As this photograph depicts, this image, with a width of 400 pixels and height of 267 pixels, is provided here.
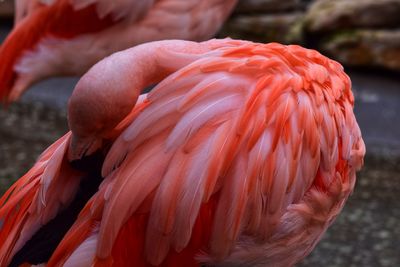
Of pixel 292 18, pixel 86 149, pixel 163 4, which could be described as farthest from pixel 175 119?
pixel 292 18

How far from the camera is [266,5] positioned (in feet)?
18.0

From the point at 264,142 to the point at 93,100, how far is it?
337mm

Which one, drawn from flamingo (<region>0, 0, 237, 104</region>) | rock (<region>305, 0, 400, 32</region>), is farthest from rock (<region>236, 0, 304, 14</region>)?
flamingo (<region>0, 0, 237, 104</region>)

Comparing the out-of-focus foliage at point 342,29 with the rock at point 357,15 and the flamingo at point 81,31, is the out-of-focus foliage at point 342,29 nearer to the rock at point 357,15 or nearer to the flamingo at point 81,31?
the rock at point 357,15

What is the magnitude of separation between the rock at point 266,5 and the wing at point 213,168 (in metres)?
3.85

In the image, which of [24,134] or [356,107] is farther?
[356,107]

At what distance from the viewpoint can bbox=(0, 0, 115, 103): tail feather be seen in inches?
110

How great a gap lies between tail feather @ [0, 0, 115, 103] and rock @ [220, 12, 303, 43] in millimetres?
2623

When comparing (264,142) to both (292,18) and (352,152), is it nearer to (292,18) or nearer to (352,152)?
(352,152)

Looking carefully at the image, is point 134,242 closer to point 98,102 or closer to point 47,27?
point 98,102

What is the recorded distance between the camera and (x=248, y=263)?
5.29ft

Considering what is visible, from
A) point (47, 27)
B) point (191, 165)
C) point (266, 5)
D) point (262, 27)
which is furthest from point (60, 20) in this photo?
point (266, 5)

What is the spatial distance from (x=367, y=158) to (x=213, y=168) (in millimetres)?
2827

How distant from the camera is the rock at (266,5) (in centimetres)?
545
